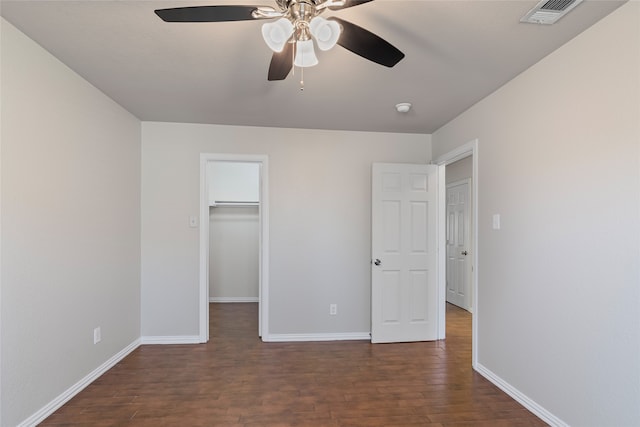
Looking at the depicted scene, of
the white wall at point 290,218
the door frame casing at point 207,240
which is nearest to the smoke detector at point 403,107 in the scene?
the white wall at point 290,218

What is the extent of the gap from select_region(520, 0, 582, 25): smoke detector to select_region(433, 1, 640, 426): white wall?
28cm

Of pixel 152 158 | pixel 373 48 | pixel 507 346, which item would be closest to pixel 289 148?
pixel 152 158

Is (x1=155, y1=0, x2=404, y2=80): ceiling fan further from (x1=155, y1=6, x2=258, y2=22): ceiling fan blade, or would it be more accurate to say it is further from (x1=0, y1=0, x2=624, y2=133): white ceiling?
(x1=0, y1=0, x2=624, y2=133): white ceiling

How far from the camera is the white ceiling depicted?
1.74m

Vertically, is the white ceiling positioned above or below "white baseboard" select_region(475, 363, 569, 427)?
above

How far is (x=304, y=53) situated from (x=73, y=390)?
9.35 feet

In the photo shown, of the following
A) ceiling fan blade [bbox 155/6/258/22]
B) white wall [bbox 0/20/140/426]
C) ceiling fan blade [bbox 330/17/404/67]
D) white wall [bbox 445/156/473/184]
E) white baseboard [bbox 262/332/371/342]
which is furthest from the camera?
white wall [bbox 445/156/473/184]

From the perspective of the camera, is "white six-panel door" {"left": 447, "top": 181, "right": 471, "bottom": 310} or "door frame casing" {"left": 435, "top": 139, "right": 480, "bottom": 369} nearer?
"door frame casing" {"left": 435, "top": 139, "right": 480, "bottom": 369}

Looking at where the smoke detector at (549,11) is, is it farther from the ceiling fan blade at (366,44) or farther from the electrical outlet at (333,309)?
the electrical outlet at (333,309)

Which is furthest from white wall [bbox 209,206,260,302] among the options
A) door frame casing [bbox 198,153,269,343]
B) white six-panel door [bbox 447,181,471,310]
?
white six-panel door [bbox 447,181,471,310]

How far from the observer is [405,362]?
3.11 meters

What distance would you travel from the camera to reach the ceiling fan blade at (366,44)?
1414 mm

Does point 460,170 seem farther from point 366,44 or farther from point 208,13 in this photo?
point 208,13

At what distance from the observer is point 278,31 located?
4.49 feet
